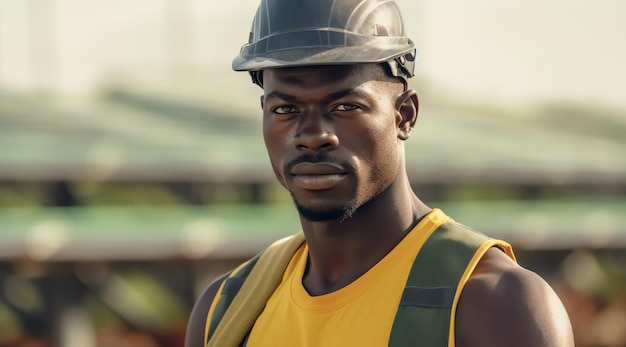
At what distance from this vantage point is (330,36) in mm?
3422

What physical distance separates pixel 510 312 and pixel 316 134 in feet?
2.34

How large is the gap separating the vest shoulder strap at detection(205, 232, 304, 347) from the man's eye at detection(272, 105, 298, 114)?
63cm

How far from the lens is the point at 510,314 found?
122 inches

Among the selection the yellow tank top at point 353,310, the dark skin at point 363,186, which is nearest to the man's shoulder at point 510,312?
the dark skin at point 363,186

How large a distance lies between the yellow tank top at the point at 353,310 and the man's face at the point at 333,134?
0.20 m

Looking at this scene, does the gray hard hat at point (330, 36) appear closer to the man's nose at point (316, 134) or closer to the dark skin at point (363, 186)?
the dark skin at point (363, 186)

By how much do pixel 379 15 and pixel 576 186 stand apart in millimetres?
12466

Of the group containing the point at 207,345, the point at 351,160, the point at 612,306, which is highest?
the point at 351,160

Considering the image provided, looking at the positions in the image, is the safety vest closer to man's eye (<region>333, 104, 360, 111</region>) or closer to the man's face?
the man's face

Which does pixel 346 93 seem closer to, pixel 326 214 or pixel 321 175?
pixel 321 175

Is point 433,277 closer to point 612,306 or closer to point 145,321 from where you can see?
point 145,321

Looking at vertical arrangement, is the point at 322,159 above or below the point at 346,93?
below

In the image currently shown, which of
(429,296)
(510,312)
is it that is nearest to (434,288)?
(429,296)

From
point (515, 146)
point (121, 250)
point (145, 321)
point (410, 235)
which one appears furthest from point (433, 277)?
point (515, 146)
